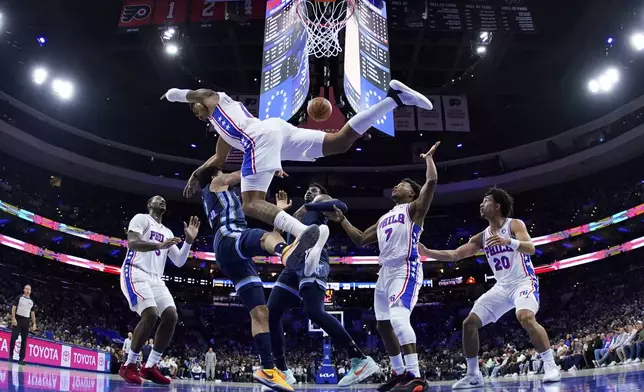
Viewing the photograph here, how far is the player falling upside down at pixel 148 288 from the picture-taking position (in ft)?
20.4

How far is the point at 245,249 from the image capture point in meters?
4.46

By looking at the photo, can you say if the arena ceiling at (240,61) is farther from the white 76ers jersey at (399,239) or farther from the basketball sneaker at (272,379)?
the basketball sneaker at (272,379)

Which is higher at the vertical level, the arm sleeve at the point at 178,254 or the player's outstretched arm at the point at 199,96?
the player's outstretched arm at the point at 199,96

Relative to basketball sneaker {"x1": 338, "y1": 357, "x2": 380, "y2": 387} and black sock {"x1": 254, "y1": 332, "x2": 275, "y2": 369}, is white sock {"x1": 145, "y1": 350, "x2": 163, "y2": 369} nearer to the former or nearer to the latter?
basketball sneaker {"x1": 338, "y1": 357, "x2": 380, "y2": 387}

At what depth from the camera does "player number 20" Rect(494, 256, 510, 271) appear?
616 centimetres

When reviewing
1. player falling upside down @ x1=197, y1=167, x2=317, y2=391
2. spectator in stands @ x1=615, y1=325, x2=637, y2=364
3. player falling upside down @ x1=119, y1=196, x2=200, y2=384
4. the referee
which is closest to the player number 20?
player falling upside down @ x1=197, y1=167, x2=317, y2=391

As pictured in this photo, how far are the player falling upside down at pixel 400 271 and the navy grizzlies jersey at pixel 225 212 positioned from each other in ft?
3.08

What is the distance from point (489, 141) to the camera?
3144 centimetres

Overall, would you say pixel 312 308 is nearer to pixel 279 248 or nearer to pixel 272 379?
pixel 272 379

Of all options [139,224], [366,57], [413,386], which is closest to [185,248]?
[139,224]

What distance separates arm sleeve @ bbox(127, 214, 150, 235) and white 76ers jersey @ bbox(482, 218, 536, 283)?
4172 millimetres

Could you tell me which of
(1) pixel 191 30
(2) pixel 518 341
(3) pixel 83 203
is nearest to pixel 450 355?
(2) pixel 518 341

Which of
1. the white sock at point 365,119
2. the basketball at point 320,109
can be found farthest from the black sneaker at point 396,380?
the basketball at point 320,109

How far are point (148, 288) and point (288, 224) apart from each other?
10.1 ft
